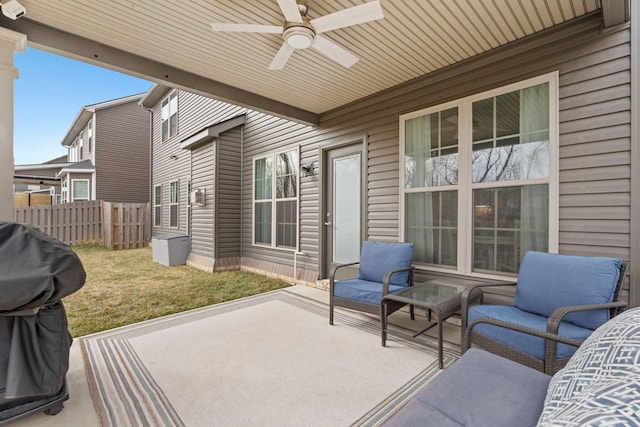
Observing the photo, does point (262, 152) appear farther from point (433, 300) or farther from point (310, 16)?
point (433, 300)

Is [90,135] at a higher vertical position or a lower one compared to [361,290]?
higher

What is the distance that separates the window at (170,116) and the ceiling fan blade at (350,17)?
28.3ft

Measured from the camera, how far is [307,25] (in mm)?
2475

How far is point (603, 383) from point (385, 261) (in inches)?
109

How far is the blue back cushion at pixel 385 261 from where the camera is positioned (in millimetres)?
3537

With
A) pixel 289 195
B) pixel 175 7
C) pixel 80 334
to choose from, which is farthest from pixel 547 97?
pixel 80 334

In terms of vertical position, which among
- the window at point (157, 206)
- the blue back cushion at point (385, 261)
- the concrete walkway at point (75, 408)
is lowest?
the concrete walkway at point (75, 408)

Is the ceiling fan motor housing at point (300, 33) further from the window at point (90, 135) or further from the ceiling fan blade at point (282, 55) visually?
the window at point (90, 135)

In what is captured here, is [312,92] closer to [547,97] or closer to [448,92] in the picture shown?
[448,92]

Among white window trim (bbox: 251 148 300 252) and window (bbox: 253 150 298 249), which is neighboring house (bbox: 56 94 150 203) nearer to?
white window trim (bbox: 251 148 300 252)

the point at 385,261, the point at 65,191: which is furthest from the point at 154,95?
the point at 385,261

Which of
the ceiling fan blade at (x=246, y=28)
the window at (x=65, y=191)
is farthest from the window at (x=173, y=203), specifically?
the ceiling fan blade at (x=246, y=28)

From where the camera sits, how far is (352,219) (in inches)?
→ 191

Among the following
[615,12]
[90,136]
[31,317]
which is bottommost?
[31,317]
